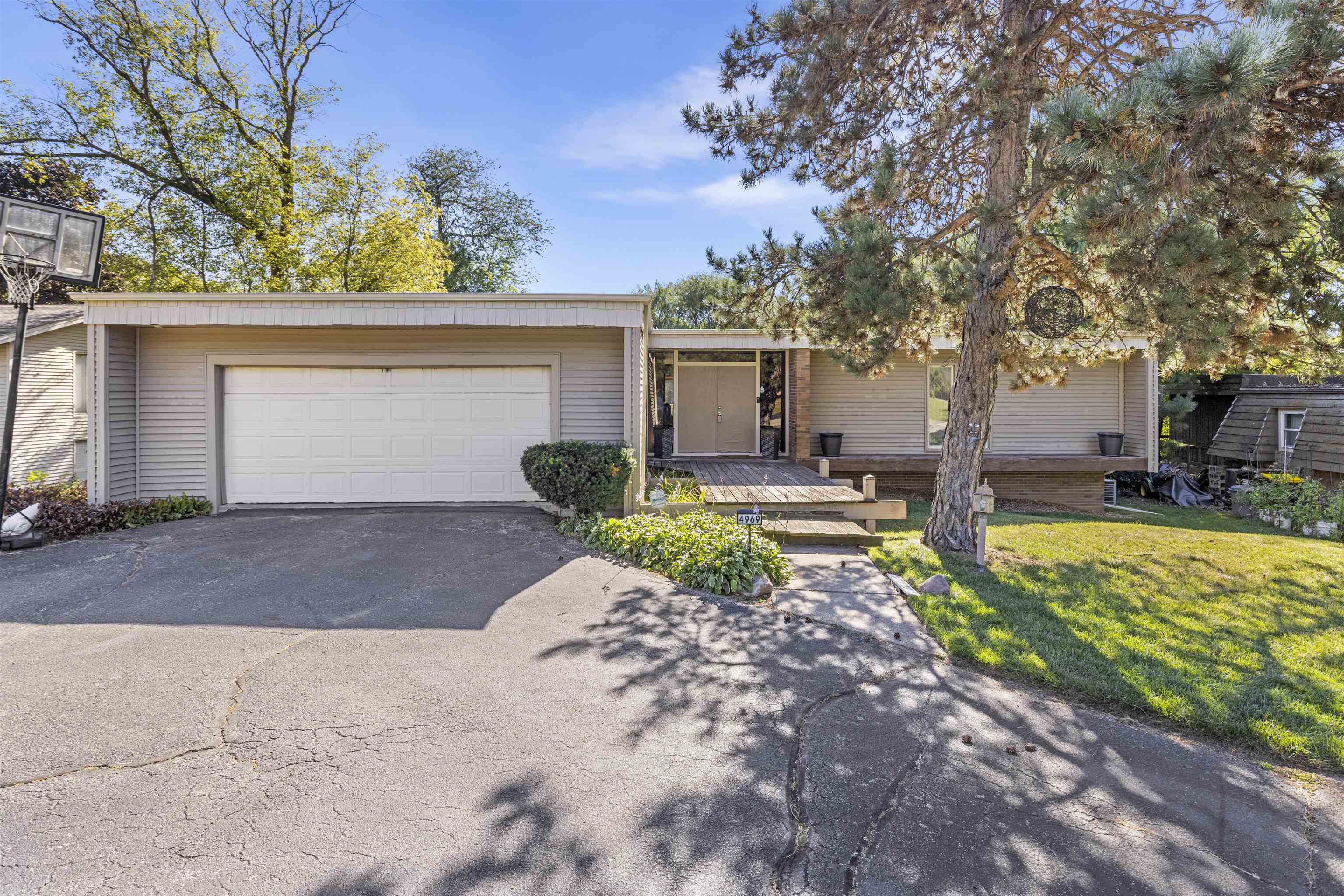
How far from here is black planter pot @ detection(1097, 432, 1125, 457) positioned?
498 inches

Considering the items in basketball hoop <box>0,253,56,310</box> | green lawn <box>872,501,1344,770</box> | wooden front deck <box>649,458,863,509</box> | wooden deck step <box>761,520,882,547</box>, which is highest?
basketball hoop <box>0,253,56,310</box>

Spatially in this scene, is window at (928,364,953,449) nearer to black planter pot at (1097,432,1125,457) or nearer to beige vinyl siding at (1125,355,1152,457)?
black planter pot at (1097,432,1125,457)

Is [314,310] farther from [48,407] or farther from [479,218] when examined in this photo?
[479,218]

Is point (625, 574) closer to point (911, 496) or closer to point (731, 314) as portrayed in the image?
point (731, 314)

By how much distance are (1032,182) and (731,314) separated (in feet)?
11.2

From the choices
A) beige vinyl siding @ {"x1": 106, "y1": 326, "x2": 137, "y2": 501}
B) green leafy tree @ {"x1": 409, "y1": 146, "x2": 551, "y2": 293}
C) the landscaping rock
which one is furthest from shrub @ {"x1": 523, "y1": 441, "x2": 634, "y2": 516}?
green leafy tree @ {"x1": 409, "y1": 146, "x2": 551, "y2": 293}

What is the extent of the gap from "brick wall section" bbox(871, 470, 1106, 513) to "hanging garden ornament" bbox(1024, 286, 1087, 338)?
6041mm

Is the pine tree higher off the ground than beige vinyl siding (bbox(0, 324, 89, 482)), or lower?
higher

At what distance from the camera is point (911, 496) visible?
12.6m

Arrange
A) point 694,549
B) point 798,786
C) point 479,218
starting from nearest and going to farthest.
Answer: point 798,786
point 694,549
point 479,218

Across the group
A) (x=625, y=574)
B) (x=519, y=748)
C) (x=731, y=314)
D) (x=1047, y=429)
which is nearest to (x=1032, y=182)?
(x=731, y=314)

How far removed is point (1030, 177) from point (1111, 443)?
7.93 m

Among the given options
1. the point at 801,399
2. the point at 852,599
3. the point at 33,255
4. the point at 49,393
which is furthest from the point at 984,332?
the point at 49,393

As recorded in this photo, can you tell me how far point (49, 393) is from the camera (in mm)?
10867
